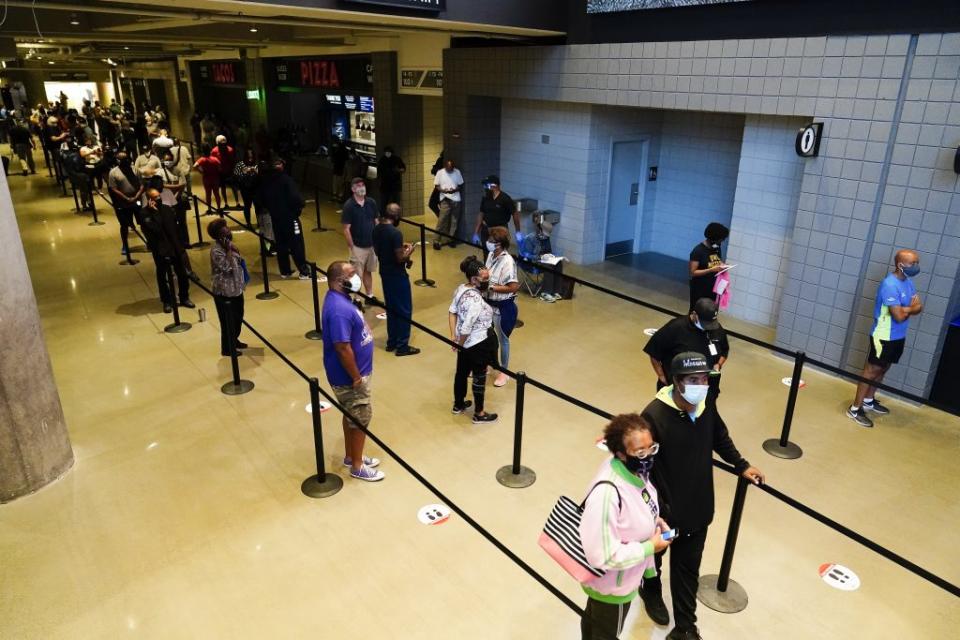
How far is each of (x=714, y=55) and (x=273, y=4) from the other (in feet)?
16.0

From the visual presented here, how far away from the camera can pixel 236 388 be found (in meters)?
6.38

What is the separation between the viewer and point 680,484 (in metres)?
3.12

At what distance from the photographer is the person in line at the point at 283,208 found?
29.4ft

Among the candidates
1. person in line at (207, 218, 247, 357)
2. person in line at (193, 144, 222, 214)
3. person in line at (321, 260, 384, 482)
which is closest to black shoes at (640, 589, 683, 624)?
person in line at (321, 260, 384, 482)

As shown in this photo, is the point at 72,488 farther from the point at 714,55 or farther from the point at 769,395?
the point at 714,55

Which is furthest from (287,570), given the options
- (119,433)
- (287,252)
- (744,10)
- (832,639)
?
(744,10)

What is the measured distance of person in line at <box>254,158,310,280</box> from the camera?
8969mm

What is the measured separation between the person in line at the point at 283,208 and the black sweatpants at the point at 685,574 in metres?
6.59

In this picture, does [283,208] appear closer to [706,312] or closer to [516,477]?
[516,477]

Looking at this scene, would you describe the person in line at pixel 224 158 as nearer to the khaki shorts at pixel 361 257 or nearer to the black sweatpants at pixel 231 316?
the khaki shorts at pixel 361 257

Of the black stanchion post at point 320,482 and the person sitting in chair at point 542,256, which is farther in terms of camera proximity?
the person sitting in chair at point 542,256

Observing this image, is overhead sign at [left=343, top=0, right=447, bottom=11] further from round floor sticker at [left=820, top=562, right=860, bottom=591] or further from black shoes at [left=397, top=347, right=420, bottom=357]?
round floor sticker at [left=820, top=562, right=860, bottom=591]

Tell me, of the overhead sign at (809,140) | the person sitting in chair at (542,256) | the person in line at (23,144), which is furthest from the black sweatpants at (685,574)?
the person in line at (23,144)

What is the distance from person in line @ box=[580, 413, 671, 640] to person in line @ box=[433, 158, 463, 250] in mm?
8686
